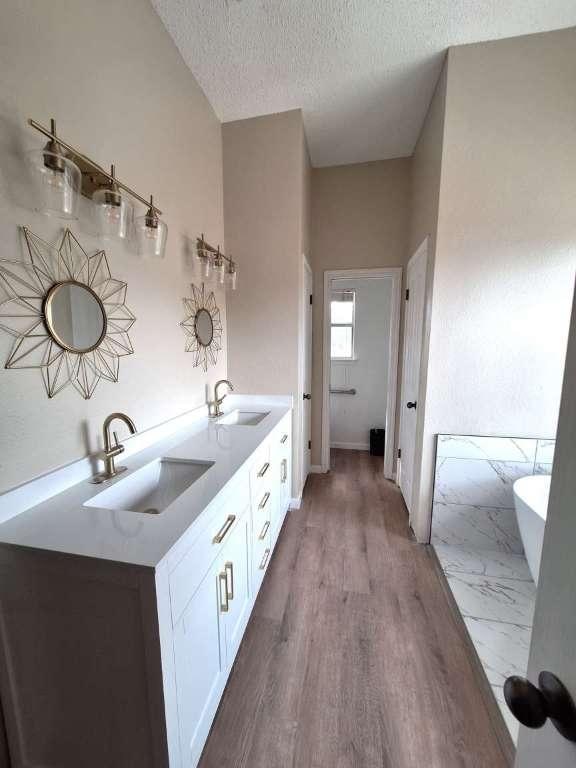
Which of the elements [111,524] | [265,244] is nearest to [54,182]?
[111,524]

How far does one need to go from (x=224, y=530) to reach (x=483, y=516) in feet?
5.92

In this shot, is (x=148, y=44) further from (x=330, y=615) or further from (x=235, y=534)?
(x=330, y=615)

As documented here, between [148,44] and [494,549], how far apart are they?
3.42m

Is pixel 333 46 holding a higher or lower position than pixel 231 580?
higher

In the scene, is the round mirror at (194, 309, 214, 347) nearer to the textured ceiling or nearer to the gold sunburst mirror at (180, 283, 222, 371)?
the gold sunburst mirror at (180, 283, 222, 371)

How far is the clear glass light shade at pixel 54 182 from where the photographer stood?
3.05 feet

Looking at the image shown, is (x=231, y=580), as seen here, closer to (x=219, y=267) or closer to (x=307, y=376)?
(x=219, y=267)

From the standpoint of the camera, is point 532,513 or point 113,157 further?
point 532,513

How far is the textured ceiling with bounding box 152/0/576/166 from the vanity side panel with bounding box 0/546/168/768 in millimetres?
2430

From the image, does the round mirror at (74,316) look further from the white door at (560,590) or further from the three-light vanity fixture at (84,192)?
the white door at (560,590)

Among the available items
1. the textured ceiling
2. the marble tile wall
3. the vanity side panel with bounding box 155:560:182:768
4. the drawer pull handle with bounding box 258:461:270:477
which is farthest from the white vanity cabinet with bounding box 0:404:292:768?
the textured ceiling

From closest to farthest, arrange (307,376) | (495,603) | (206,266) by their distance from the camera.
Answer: (495,603) < (206,266) < (307,376)

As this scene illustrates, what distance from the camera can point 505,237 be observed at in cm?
186

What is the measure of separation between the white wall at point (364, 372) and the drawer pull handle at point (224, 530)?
3.02 metres
